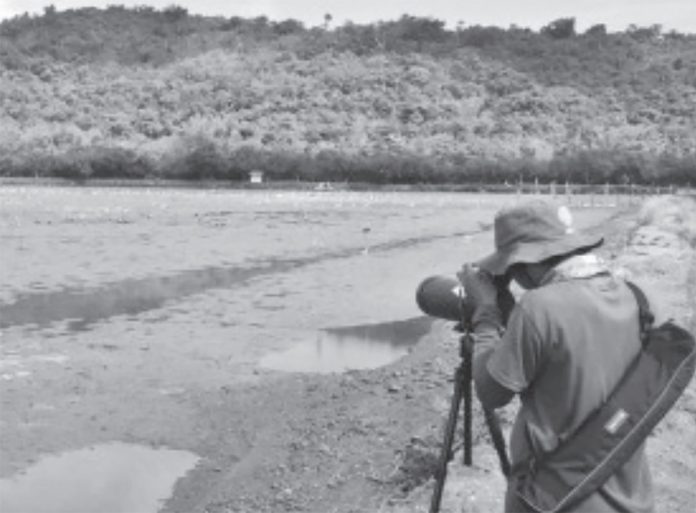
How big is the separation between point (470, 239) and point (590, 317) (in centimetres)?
2849

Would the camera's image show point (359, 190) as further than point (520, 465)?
Yes

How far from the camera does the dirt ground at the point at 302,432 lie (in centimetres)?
688

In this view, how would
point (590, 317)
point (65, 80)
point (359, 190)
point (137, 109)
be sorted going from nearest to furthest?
1. point (590, 317)
2. point (359, 190)
3. point (137, 109)
4. point (65, 80)

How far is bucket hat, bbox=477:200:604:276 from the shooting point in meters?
3.59

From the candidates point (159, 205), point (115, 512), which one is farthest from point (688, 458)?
point (159, 205)

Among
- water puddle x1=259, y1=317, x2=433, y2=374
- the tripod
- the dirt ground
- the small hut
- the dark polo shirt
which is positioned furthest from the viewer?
the small hut

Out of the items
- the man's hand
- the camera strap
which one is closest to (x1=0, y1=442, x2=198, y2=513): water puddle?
the man's hand

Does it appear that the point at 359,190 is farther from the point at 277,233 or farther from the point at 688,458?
the point at 688,458

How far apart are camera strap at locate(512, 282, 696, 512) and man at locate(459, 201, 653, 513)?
3cm

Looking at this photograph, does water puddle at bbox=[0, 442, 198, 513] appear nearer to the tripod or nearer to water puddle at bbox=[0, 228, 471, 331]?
the tripod

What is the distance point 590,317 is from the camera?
3.49 metres

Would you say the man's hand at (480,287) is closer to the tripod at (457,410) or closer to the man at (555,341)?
the man at (555,341)

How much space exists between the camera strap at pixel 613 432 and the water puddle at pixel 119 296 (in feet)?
37.3

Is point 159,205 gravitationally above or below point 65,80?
below
